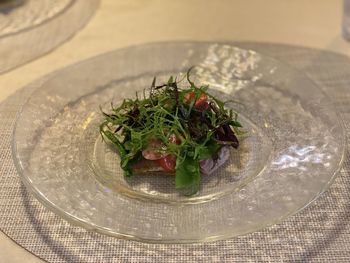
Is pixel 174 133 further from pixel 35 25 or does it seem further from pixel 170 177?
pixel 35 25

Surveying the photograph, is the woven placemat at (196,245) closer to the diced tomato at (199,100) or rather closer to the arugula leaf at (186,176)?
the arugula leaf at (186,176)

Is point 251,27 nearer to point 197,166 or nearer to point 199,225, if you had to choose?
point 197,166

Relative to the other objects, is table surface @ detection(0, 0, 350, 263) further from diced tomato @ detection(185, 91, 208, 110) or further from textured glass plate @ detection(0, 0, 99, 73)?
diced tomato @ detection(185, 91, 208, 110)

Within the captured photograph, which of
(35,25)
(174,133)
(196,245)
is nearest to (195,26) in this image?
(35,25)

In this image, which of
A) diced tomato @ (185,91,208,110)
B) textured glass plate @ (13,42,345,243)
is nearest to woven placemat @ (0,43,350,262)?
textured glass plate @ (13,42,345,243)

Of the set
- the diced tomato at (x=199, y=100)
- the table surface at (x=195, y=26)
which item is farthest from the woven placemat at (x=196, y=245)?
the table surface at (x=195, y=26)
